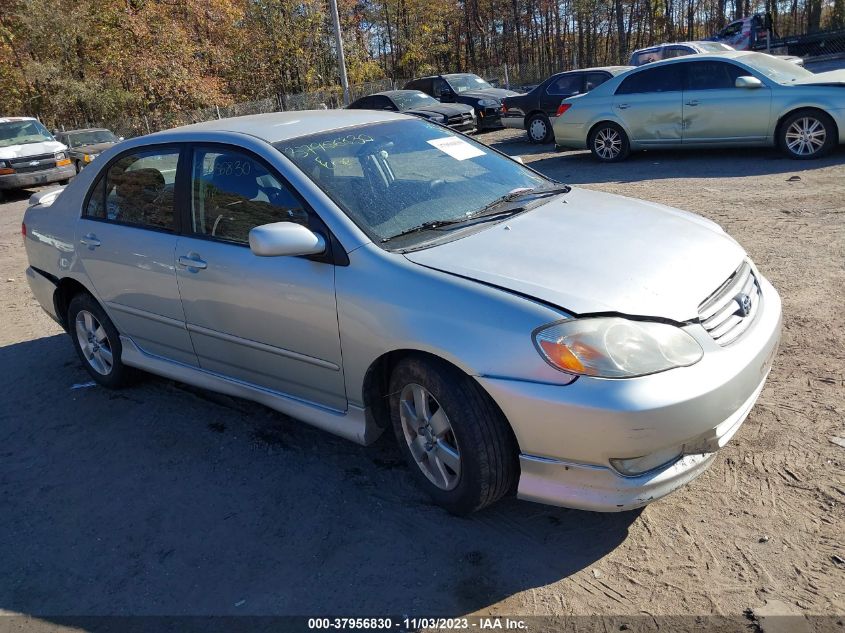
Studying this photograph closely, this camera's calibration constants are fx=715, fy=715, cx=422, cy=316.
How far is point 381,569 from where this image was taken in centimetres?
292

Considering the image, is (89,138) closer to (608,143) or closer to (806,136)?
(608,143)

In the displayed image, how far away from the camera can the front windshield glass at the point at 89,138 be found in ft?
63.7

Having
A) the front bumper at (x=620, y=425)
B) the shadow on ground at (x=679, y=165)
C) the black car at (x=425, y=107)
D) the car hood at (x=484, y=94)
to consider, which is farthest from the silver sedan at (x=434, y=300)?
the car hood at (x=484, y=94)

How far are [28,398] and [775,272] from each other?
5.68 m

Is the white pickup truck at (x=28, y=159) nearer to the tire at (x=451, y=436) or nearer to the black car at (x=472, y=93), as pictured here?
the black car at (x=472, y=93)

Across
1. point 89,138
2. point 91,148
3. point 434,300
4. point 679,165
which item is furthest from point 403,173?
point 89,138

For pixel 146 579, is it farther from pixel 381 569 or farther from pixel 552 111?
pixel 552 111

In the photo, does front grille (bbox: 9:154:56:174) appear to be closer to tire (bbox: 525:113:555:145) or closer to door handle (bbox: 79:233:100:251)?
tire (bbox: 525:113:555:145)

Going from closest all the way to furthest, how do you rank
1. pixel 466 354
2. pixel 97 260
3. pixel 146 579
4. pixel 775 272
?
pixel 466 354 → pixel 146 579 → pixel 97 260 → pixel 775 272

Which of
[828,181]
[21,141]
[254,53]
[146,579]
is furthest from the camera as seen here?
[254,53]

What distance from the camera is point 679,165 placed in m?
11.0

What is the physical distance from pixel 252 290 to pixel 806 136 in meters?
9.08

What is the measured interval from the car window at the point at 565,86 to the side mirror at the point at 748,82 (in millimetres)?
4939

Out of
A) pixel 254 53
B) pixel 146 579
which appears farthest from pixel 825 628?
pixel 254 53
